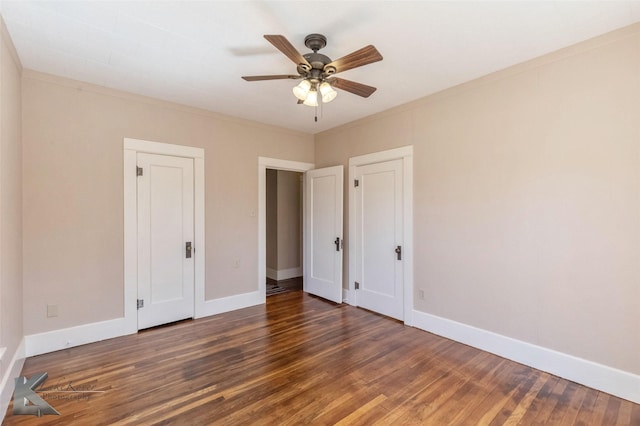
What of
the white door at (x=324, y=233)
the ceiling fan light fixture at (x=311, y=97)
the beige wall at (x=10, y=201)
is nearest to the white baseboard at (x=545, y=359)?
the white door at (x=324, y=233)

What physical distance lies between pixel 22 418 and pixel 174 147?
9.33 feet

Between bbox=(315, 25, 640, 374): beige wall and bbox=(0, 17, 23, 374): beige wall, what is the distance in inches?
151

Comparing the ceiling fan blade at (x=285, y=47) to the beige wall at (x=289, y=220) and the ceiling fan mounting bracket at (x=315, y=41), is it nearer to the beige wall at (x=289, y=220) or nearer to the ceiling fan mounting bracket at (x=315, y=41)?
the ceiling fan mounting bracket at (x=315, y=41)

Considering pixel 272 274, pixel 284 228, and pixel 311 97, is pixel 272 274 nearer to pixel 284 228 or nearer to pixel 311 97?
pixel 284 228

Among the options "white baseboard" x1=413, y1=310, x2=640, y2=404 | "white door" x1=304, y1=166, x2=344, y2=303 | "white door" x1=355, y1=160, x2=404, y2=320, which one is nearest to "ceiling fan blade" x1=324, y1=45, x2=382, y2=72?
"white door" x1=355, y1=160, x2=404, y2=320

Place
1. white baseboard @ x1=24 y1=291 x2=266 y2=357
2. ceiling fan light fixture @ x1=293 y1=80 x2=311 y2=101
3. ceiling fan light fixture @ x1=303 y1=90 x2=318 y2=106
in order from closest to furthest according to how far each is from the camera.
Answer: ceiling fan light fixture @ x1=293 y1=80 x2=311 y2=101, ceiling fan light fixture @ x1=303 y1=90 x2=318 y2=106, white baseboard @ x1=24 y1=291 x2=266 y2=357

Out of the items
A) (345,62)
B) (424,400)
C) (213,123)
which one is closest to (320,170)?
(213,123)

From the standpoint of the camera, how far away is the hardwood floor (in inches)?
79.6

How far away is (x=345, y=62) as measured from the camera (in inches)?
84.4

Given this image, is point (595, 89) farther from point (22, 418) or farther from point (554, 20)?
point (22, 418)

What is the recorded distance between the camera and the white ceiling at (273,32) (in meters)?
2.01

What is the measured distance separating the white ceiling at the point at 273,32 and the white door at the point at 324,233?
181 cm

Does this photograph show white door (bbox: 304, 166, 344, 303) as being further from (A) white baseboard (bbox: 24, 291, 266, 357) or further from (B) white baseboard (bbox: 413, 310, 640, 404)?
(A) white baseboard (bbox: 24, 291, 266, 357)

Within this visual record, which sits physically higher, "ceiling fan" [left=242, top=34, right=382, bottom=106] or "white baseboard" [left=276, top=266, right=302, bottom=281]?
"ceiling fan" [left=242, top=34, right=382, bottom=106]
